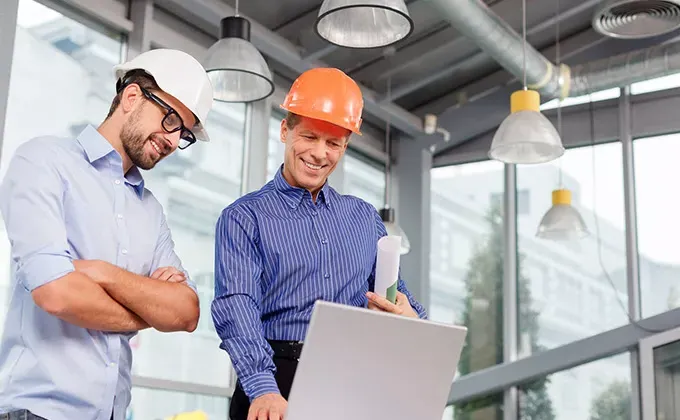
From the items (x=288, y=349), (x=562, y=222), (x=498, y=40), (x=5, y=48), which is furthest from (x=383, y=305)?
(x=562, y=222)

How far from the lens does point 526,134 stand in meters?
4.28

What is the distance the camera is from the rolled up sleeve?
5.72 feet

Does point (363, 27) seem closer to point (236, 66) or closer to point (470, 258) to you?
point (236, 66)

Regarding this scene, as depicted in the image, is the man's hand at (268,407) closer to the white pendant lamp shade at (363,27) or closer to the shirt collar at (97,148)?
the shirt collar at (97,148)

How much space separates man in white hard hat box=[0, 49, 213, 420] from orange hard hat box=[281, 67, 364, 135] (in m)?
0.24

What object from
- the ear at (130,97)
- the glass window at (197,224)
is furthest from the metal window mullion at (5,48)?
the ear at (130,97)

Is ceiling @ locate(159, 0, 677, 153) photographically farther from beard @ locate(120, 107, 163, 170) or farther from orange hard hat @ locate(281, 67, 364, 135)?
beard @ locate(120, 107, 163, 170)

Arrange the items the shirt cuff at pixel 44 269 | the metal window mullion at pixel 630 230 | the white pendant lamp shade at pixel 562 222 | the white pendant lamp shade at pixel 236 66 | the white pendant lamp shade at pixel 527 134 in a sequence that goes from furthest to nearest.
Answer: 1. the metal window mullion at pixel 630 230
2. the white pendant lamp shade at pixel 562 222
3. the white pendant lamp shade at pixel 527 134
4. the white pendant lamp shade at pixel 236 66
5. the shirt cuff at pixel 44 269

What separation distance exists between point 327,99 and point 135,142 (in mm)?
512

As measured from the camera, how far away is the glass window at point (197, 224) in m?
5.30

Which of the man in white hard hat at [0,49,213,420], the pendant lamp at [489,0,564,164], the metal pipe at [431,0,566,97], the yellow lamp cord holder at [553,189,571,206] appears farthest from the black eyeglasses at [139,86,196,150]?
the yellow lamp cord holder at [553,189,571,206]

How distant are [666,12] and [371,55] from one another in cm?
271

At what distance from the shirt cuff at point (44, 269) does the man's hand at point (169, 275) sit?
29 centimetres

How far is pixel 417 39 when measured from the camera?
21.7ft
